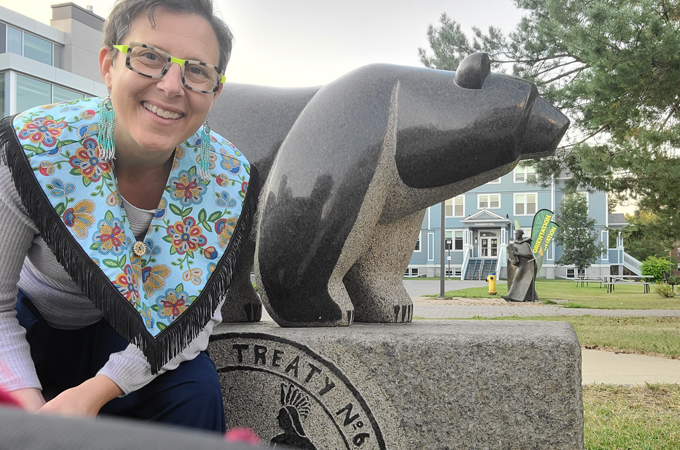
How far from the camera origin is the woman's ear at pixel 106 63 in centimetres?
151

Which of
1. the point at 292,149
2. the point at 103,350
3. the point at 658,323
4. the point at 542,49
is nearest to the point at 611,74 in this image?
the point at 542,49

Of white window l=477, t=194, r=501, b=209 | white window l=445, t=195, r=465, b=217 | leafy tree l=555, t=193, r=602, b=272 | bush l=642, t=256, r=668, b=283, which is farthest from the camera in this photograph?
white window l=445, t=195, r=465, b=217

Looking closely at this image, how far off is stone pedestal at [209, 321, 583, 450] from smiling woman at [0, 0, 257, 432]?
39cm

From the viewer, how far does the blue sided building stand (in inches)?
1344

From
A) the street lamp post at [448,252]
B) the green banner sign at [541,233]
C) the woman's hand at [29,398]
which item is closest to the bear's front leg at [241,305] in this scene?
the woman's hand at [29,398]

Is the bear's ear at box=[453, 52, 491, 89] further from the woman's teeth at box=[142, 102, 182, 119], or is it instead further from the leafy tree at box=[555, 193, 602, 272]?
the leafy tree at box=[555, 193, 602, 272]

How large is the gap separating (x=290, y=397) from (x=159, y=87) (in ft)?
3.65

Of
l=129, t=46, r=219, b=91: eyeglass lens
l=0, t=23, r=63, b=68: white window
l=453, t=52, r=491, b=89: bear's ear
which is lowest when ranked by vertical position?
l=129, t=46, r=219, b=91: eyeglass lens

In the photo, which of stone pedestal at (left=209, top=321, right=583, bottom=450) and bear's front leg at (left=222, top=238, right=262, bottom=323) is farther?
bear's front leg at (left=222, top=238, right=262, bottom=323)

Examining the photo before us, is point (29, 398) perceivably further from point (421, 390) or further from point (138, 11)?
point (421, 390)

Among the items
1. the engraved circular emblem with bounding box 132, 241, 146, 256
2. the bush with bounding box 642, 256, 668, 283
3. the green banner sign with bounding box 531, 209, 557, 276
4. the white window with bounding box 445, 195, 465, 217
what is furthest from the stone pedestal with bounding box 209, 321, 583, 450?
the white window with bounding box 445, 195, 465, 217

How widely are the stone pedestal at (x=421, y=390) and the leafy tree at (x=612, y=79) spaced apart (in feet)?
17.3

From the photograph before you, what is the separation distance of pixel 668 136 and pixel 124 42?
6767 mm

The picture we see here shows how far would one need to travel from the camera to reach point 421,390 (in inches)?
74.7
